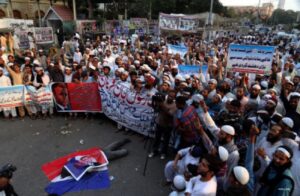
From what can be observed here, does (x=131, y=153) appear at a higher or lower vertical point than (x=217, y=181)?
lower

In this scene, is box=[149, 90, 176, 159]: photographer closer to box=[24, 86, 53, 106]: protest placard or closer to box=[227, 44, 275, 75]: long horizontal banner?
box=[227, 44, 275, 75]: long horizontal banner

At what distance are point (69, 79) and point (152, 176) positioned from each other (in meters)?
4.52

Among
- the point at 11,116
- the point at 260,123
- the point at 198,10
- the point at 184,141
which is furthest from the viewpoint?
the point at 198,10

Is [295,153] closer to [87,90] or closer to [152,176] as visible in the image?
[152,176]

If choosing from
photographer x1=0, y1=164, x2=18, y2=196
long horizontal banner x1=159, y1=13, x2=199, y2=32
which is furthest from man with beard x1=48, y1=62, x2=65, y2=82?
long horizontal banner x1=159, y1=13, x2=199, y2=32

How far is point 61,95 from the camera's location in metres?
7.73

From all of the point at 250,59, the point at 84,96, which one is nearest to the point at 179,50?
the point at 250,59

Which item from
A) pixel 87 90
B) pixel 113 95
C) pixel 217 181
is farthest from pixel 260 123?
pixel 87 90

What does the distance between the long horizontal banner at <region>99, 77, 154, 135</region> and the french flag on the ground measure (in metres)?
1.57

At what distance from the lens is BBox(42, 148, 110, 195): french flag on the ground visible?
466 centimetres

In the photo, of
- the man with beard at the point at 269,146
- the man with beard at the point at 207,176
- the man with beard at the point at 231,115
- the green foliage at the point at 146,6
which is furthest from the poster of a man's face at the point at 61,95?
the green foliage at the point at 146,6

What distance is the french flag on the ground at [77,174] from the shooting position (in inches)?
183

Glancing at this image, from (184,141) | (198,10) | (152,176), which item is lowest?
(152,176)

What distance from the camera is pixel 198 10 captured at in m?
47.8
